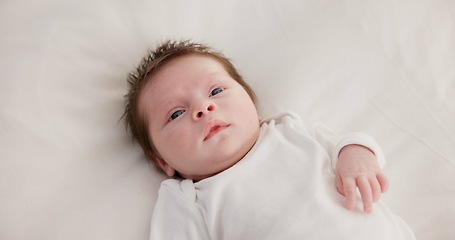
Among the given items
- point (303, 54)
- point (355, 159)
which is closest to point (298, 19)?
point (303, 54)

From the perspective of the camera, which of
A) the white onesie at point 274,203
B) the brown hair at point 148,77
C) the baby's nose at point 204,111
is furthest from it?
the brown hair at point 148,77

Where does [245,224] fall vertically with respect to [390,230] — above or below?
above

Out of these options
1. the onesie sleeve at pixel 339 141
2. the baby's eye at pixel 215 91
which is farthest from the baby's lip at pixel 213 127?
the onesie sleeve at pixel 339 141

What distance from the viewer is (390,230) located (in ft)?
3.34

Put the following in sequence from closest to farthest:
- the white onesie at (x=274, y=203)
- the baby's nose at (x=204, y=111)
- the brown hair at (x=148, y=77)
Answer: the white onesie at (x=274, y=203) < the baby's nose at (x=204, y=111) < the brown hair at (x=148, y=77)

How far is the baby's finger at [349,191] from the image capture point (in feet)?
3.22

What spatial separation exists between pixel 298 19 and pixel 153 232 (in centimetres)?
77

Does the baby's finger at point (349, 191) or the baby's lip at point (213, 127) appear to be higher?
the baby's lip at point (213, 127)

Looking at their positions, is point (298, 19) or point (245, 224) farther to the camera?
point (298, 19)

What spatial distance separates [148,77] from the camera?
1.21 metres

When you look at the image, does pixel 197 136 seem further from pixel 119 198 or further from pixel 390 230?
pixel 390 230

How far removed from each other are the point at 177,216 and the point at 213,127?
0.67 feet

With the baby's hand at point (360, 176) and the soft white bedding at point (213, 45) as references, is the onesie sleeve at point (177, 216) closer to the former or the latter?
the soft white bedding at point (213, 45)

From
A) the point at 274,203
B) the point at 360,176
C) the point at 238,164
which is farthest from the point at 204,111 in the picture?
the point at 360,176
